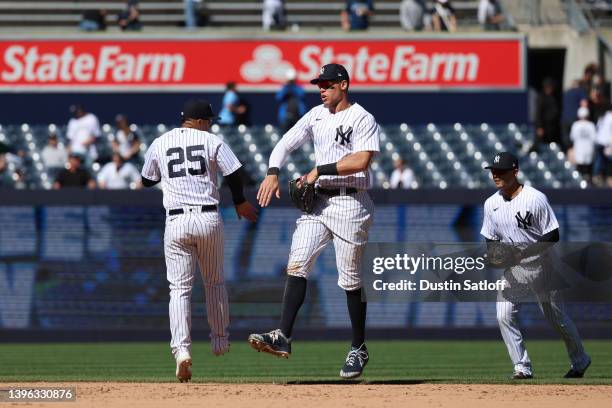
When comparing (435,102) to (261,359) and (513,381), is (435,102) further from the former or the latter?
(513,381)

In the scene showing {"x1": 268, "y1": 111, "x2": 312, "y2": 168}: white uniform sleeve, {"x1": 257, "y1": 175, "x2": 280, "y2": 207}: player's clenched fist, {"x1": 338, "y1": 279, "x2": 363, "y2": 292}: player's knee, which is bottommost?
{"x1": 338, "y1": 279, "x2": 363, "y2": 292}: player's knee

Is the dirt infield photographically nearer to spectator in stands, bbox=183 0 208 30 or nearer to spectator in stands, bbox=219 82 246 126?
spectator in stands, bbox=219 82 246 126

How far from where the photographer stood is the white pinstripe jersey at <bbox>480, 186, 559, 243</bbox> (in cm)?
977

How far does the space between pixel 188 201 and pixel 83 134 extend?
1106 centimetres

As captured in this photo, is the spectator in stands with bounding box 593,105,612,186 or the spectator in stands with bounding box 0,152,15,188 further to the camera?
the spectator in stands with bounding box 593,105,612,186

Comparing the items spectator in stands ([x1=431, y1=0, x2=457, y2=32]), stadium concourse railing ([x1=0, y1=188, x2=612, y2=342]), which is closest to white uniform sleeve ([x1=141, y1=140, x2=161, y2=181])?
stadium concourse railing ([x1=0, y1=188, x2=612, y2=342])

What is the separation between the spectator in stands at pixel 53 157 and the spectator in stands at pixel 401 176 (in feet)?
15.4

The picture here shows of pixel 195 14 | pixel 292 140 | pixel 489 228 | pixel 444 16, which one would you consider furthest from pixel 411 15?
pixel 292 140

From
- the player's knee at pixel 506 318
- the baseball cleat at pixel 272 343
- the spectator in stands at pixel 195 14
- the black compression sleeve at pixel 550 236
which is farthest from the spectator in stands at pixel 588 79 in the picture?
the baseball cleat at pixel 272 343

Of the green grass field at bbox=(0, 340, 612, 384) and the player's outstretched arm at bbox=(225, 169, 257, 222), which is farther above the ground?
the player's outstretched arm at bbox=(225, 169, 257, 222)

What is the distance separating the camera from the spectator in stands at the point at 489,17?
22.3 meters

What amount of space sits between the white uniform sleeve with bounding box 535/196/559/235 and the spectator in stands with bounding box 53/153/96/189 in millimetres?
8551

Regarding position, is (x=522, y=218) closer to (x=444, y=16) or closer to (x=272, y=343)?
(x=272, y=343)

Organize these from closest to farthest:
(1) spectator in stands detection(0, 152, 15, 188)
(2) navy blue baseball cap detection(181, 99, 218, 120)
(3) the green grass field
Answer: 1. (2) navy blue baseball cap detection(181, 99, 218, 120)
2. (3) the green grass field
3. (1) spectator in stands detection(0, 152, 15, 188)
